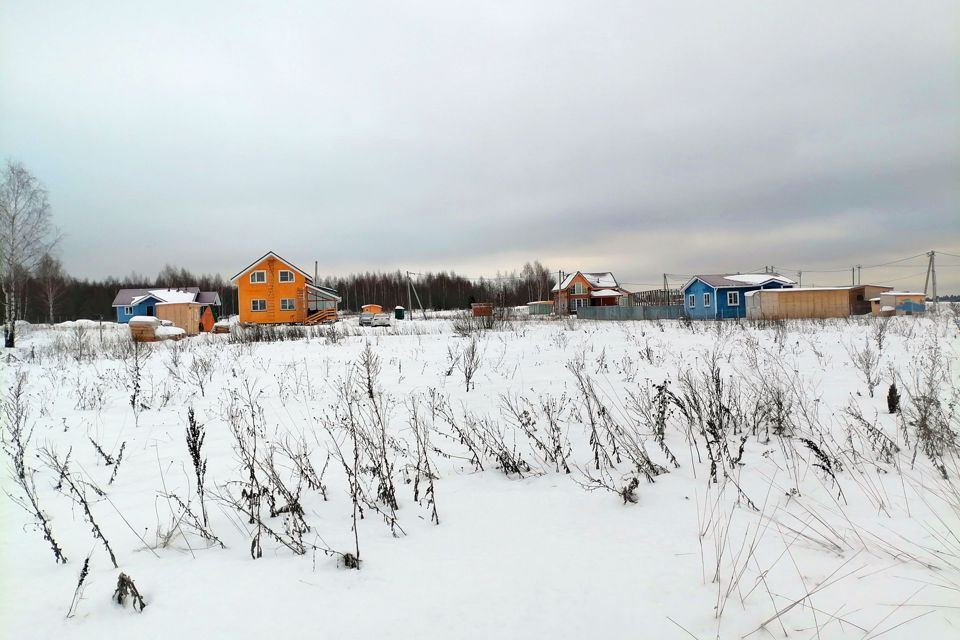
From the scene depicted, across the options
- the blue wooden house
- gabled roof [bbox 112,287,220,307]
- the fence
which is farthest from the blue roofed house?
the blue wooden house

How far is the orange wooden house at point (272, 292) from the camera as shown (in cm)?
3591

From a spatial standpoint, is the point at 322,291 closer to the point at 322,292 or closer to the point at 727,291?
the point at 322,292

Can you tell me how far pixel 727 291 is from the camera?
103 feet

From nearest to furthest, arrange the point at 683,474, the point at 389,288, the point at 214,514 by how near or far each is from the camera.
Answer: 1. the point at 214,514
2. the point at 683,474
3. the point at 389,288

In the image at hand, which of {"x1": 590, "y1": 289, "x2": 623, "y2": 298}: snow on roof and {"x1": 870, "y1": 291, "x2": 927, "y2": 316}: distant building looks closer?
{"x1": 870, "y1": 291, "x2": 927, "y2": 316}: distant building

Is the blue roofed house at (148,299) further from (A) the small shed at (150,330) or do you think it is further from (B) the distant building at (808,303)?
(B) the distant building at (808,303)

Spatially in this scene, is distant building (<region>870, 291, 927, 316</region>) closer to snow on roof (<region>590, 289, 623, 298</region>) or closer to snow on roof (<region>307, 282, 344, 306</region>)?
snow on roof (<region>590, 289, 623, 298</region>)

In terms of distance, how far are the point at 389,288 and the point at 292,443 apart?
85.5 meters

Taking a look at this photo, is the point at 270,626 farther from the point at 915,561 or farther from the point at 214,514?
the point at 915,561

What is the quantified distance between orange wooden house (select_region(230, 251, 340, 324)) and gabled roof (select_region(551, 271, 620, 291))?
26.4 meters

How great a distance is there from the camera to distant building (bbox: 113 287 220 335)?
28766mm

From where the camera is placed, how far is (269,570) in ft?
7.39

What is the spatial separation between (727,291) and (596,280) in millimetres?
20692

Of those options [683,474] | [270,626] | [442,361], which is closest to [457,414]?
[683,474]
